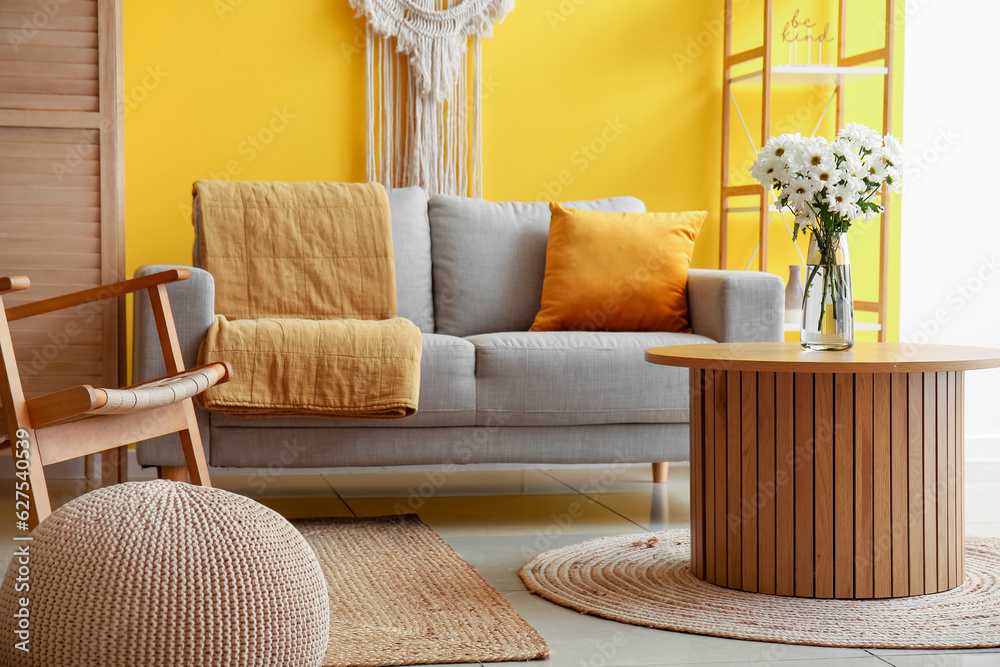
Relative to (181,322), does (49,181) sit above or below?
above

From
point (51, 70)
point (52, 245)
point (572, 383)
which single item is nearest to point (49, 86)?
point (51, 70)

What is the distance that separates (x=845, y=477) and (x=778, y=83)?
6.86 feet

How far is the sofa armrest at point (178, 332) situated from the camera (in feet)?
7.45

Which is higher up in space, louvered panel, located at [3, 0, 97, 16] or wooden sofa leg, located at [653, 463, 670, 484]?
louvered panel, located at [3, 0, 97, 16]

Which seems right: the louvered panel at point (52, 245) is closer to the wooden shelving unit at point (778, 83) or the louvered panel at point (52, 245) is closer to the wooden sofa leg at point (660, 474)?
the wooden sofa leg at point (660, 474)

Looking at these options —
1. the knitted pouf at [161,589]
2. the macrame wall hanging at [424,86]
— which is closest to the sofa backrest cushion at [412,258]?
the macrame wall hanging at [424,86]

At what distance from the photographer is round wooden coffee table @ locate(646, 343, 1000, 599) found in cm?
172

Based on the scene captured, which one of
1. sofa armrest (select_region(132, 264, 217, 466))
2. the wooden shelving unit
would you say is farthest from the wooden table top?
the wooden shelving unit

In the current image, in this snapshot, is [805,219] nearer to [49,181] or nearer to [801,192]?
[801,192]

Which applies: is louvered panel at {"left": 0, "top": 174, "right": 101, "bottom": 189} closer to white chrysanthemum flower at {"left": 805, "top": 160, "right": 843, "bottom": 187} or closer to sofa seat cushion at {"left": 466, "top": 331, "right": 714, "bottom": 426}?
sofa seat cushion at {"left": 466, "top": 331, "right": 714, "bottom": 426}

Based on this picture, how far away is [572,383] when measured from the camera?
7.88 ft

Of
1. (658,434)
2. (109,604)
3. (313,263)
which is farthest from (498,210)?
(109,604)

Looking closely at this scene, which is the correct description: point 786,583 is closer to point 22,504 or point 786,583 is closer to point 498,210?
point 22,504

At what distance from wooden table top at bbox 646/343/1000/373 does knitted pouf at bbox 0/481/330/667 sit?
2.61 ft
